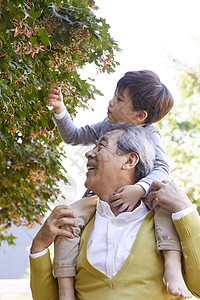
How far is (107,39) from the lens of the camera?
208 cm

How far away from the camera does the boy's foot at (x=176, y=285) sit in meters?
1.02

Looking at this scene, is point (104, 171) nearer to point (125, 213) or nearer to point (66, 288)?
point (125, 213)

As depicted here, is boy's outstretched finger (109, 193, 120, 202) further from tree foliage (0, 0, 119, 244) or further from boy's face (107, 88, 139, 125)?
tree foliage (0, 0, 119, 244)

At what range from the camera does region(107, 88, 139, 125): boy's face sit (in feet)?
5.14

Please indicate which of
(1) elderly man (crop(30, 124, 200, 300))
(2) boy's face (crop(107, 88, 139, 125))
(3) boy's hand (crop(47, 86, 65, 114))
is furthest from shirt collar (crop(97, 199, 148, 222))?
(3) boy's hand (crop(47, 86, 65, 114))

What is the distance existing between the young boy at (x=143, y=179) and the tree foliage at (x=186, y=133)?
4.00 metres

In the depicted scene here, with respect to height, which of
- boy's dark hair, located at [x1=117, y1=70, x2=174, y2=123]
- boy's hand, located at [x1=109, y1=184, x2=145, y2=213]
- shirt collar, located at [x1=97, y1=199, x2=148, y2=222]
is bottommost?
shirt collar, located at [x1=97, y1=199, x2=148, y2=222]

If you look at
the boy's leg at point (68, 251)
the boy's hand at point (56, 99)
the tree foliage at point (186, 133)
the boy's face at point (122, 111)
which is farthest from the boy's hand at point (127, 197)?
the tree foliage at point (186, 133)

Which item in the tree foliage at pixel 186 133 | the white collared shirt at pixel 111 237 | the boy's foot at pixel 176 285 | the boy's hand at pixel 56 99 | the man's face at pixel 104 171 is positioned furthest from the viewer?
the tree foliage at pixel 186 133

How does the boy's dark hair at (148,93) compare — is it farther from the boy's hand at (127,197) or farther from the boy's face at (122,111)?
the boy's hand at (127,197)

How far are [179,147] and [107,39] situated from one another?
13.1 ft

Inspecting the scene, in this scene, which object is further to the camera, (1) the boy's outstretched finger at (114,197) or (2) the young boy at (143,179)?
(1) the boy's outstretched finger at (114,197)

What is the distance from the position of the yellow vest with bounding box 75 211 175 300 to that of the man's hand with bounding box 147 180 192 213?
0.31ft

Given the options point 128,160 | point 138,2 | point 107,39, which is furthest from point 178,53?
point 128,160
